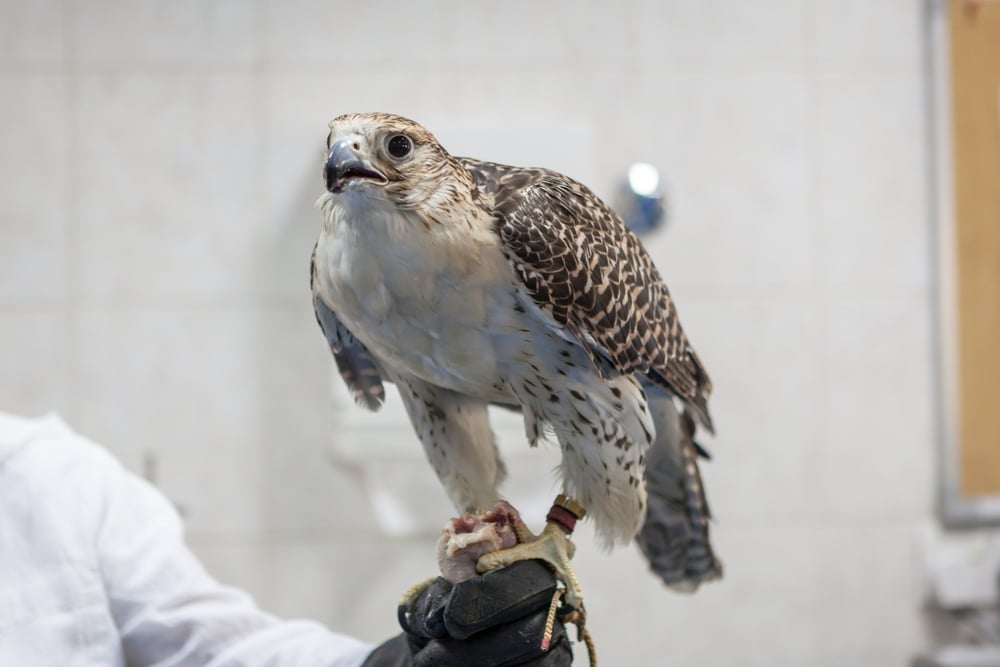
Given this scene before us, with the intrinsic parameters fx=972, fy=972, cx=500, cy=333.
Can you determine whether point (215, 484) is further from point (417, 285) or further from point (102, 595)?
point (417, 285)

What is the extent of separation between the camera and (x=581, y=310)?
912 millimetres

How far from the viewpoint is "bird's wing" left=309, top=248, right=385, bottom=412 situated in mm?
976

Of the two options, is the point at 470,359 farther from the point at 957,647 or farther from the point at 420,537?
the point at 957,647

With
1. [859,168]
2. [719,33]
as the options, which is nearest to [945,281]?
[859,168]

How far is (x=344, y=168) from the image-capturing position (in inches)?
30.1

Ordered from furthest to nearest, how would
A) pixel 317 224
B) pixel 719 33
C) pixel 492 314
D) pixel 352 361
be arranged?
pixel 719 33 → pixel 317 224 → pixel 352 361 → pixel 492 314

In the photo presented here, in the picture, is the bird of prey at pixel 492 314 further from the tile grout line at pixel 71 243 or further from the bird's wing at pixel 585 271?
the tile grout line at pixel 71 243

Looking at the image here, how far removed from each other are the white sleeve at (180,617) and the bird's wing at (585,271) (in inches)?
20.2

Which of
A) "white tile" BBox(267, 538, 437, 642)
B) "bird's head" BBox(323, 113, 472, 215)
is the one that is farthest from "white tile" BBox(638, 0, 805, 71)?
"bird's head" BBox(323, 113, 472, 215)

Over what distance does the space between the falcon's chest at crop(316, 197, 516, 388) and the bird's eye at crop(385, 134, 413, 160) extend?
0.16 feet

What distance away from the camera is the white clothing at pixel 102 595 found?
1203mm

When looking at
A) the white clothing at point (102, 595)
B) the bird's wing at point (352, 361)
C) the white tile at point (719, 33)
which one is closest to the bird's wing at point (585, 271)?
the bird's wing at point (352, 361)

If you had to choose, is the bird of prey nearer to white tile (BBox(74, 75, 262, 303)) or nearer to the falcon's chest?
the falcon's chest

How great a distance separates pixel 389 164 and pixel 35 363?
1.72 m
